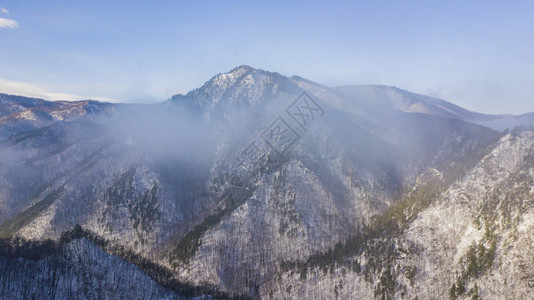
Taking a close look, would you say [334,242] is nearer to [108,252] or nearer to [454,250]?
[454,250]

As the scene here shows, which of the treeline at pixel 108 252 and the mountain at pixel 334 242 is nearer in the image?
the mountain at pixel 334 242

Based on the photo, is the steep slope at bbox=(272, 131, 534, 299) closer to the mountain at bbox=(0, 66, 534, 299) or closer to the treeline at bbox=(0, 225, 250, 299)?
the mountain at bbox=(0, 66, 534, 299)

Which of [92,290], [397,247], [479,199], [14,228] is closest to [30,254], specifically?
[14,228]

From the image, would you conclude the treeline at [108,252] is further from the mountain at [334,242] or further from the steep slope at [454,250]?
the steep slope at [454,250]

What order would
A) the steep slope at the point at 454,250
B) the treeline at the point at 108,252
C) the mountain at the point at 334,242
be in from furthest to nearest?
the treeline at the point at 108,252, the mountain at the point at 334,242, the steep slope at the point at 454,250

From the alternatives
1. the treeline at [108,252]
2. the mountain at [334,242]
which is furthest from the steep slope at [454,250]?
the treeline at [108,252]

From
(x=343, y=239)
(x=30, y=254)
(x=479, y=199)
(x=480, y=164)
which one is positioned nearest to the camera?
(x=479, y=199)

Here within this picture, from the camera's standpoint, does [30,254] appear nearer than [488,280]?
No

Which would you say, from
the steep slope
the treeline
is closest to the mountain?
the steep slope

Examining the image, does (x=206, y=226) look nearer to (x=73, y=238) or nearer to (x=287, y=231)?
(x=287, y=231)
